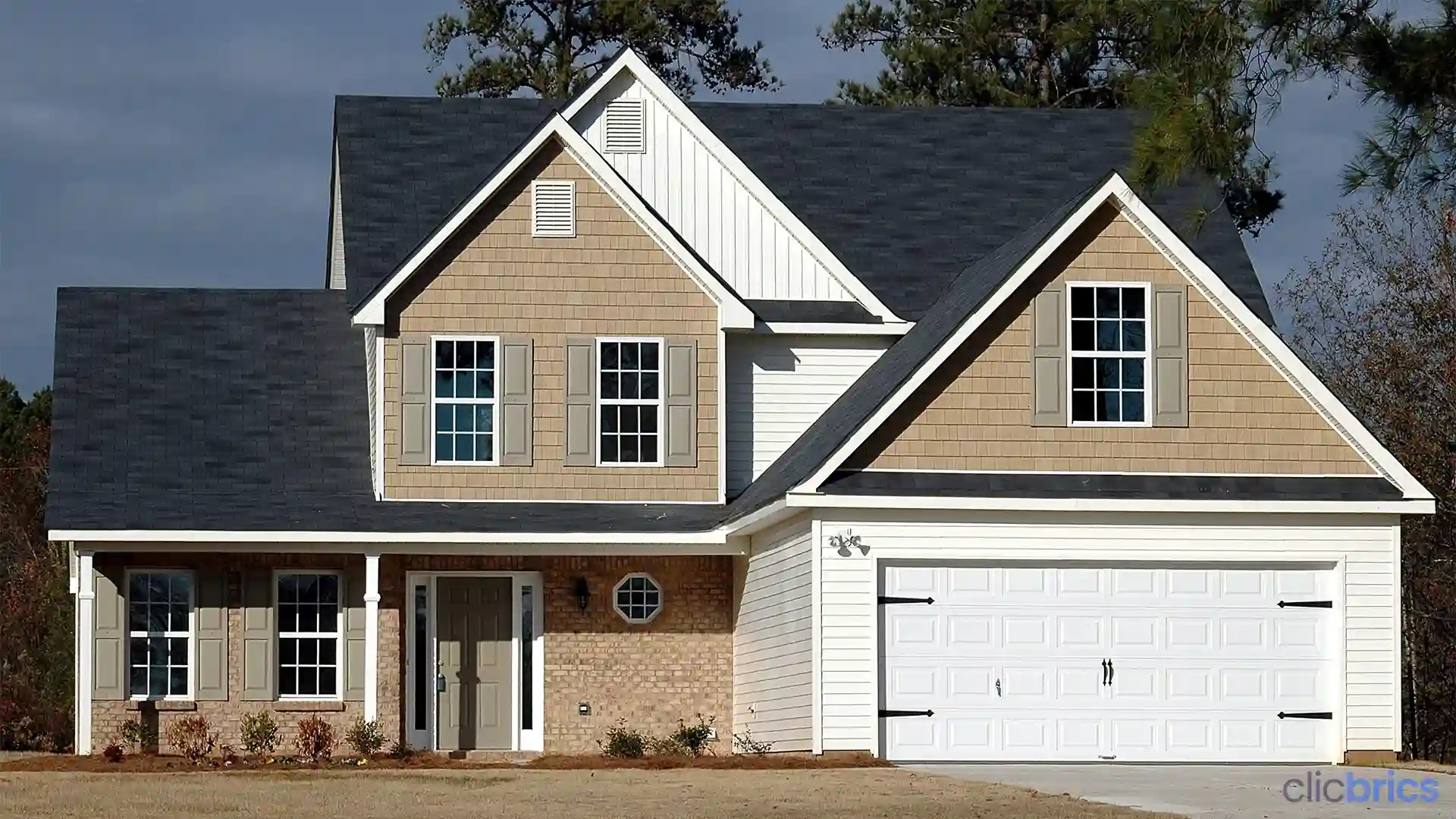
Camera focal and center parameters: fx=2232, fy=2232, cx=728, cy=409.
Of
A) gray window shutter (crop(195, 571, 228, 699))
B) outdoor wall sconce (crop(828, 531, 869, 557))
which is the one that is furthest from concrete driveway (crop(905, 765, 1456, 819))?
gray window shutter (crop(195, 571, 228, 699))

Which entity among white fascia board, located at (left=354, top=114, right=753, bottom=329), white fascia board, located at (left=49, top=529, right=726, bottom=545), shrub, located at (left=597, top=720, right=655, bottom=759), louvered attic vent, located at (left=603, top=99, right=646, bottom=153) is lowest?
shrub, located at (left=597, top=720, right=655, bottom=759)

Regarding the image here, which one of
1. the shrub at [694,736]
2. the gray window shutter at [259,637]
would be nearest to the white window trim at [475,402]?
the gray window shutter at [259,637]

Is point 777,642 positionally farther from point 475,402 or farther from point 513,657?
point 475,402

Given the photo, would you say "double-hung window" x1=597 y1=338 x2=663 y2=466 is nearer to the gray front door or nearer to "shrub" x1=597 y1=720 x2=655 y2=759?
the gray front door

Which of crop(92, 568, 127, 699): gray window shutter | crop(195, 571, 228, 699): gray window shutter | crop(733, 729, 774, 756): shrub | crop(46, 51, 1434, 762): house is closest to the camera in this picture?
crop(46, 51, 1434, 762): house

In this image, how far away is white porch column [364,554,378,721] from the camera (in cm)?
2383

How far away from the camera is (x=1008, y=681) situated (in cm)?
2227

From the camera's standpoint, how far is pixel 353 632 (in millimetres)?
24844

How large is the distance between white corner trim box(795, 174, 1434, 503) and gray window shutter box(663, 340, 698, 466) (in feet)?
13.5

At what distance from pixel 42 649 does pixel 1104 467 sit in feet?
62.4

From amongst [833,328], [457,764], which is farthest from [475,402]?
[457,764]

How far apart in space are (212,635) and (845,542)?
24.5ft

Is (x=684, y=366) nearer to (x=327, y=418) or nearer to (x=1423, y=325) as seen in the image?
(x=327, y=418)

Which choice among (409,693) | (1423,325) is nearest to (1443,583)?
(1423,325)
